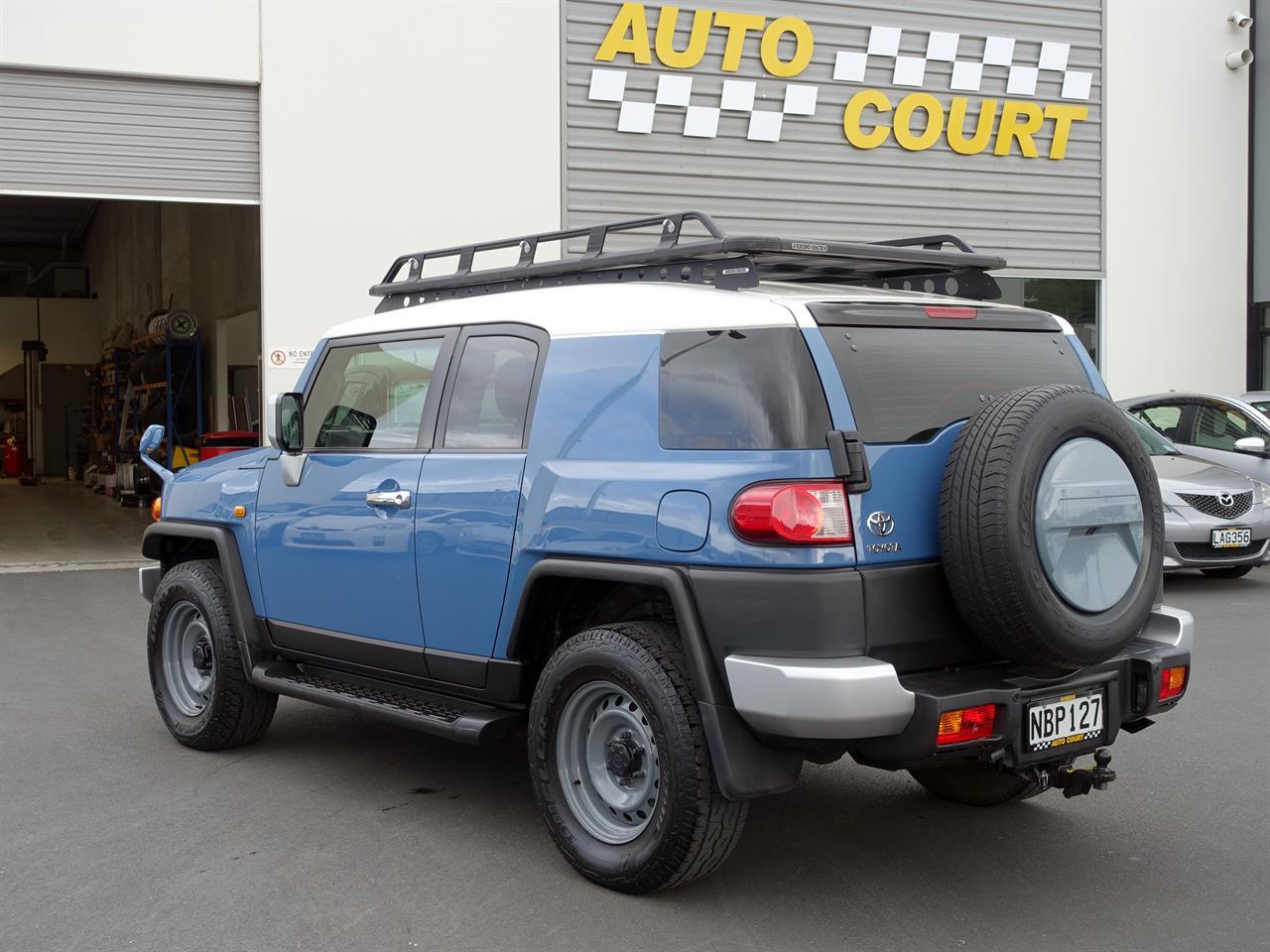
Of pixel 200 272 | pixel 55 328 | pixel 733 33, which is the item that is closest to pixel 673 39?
pixel 733 33

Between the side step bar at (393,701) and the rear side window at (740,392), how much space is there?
1.23 metres

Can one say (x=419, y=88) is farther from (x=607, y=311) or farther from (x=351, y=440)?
(x=607, y=311)

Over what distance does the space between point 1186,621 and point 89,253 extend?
4051 centimetres

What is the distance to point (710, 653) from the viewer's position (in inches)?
157

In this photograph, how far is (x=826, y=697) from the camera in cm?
371

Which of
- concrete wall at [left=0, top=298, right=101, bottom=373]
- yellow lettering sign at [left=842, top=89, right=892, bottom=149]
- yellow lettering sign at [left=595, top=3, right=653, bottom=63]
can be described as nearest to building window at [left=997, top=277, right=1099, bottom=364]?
yellow lettering sign at [left=842, top=89, right=892, bottom=149]

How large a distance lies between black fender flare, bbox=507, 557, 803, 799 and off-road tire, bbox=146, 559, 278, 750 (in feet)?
8.21

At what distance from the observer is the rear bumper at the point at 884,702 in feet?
12.2

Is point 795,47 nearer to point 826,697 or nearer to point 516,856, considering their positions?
point 516,856

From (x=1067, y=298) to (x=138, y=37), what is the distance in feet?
35.9

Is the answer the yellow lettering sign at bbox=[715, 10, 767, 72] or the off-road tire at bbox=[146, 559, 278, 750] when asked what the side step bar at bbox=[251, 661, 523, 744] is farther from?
the yellow lettering sign at bbox=[715, 10, 767, 72]

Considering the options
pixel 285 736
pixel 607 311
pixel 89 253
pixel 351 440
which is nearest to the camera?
pixel 607 311

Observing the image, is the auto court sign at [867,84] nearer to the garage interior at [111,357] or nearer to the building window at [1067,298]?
the building window at [1067,298]

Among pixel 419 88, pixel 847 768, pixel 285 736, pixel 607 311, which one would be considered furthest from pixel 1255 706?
pixel 419 88
